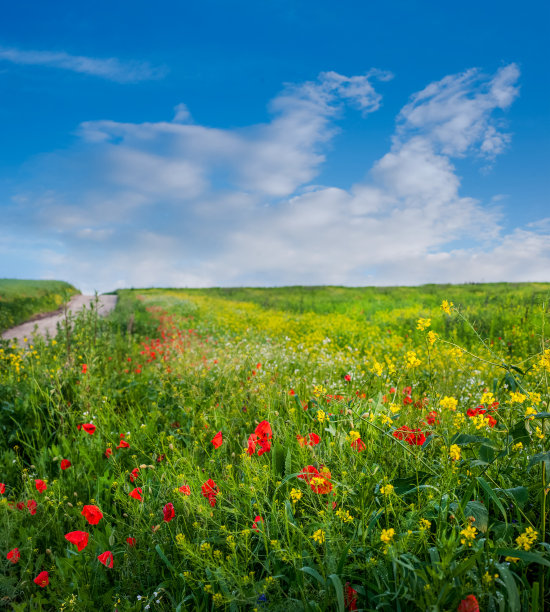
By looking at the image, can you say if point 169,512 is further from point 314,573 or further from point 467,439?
point 467,439

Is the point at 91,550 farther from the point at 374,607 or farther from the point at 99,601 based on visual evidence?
the point at 374,607

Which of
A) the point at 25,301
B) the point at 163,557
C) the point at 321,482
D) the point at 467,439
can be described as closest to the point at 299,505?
the point at 321,482

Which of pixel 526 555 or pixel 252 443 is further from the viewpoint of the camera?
Answer: pixel 252 443

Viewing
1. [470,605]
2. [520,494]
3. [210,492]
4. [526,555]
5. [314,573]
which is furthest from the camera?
[210,492]

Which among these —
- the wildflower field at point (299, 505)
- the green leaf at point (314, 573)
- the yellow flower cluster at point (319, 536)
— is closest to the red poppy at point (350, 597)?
the wildflower field at point (299, 505)

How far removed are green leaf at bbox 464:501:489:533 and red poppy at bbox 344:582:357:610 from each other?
597mm

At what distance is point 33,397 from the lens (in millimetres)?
4750

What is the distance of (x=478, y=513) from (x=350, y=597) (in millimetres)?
661

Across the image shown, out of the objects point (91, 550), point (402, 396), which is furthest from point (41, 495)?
point (402, 396)

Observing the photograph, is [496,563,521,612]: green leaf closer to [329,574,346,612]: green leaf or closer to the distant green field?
[329,574,346,612]: green leaf

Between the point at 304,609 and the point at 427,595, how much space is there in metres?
0.61

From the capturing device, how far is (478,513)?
1.85 m

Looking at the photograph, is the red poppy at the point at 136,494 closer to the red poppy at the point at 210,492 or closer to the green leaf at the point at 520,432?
the red poppy at the point at 210,492

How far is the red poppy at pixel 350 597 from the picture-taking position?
180cm
